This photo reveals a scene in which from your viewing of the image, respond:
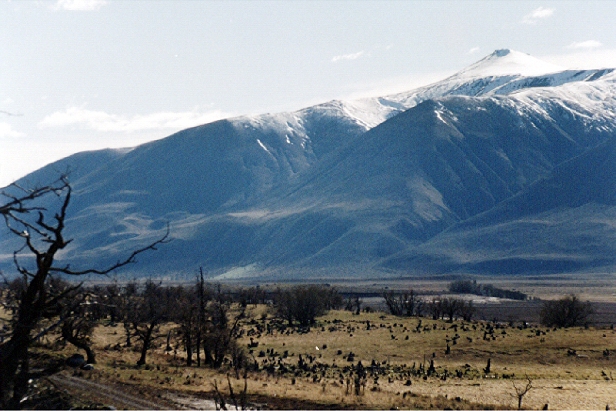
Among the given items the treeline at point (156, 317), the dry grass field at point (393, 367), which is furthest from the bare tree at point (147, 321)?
the dry grass field at point (393, 367)

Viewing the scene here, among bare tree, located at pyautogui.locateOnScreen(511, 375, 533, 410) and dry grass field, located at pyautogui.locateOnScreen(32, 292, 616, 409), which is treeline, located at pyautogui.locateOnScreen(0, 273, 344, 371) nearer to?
dry grass field, located at pyautogui.locateOnScreen(32, 292, 616, 409)

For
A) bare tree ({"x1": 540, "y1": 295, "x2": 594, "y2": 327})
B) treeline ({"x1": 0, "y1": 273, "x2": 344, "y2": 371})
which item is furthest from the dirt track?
bare tree ({"x1": 540, "y1": 295, "x2": 594, "y2": 327})

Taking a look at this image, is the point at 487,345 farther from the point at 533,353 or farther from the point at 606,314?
the point at 606,314

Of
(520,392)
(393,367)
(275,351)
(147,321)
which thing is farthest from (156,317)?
(275,351)

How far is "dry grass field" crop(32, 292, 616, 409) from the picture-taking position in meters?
40.2

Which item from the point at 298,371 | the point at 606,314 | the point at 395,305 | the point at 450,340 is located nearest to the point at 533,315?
the point at 606,314

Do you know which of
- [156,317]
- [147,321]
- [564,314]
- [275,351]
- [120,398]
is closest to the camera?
[120,398]

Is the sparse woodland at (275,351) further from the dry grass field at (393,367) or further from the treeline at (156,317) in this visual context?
the dry grass field at (393,367)

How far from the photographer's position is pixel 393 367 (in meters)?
71.2

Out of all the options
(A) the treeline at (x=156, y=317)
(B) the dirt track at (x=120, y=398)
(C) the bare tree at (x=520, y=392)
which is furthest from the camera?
(C) the bare tree at (x=520, y=392)

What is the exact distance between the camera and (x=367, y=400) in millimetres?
38062

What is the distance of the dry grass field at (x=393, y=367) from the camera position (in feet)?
132

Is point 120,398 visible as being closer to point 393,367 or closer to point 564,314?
point 393,367

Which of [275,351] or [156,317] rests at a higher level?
[156,317]
